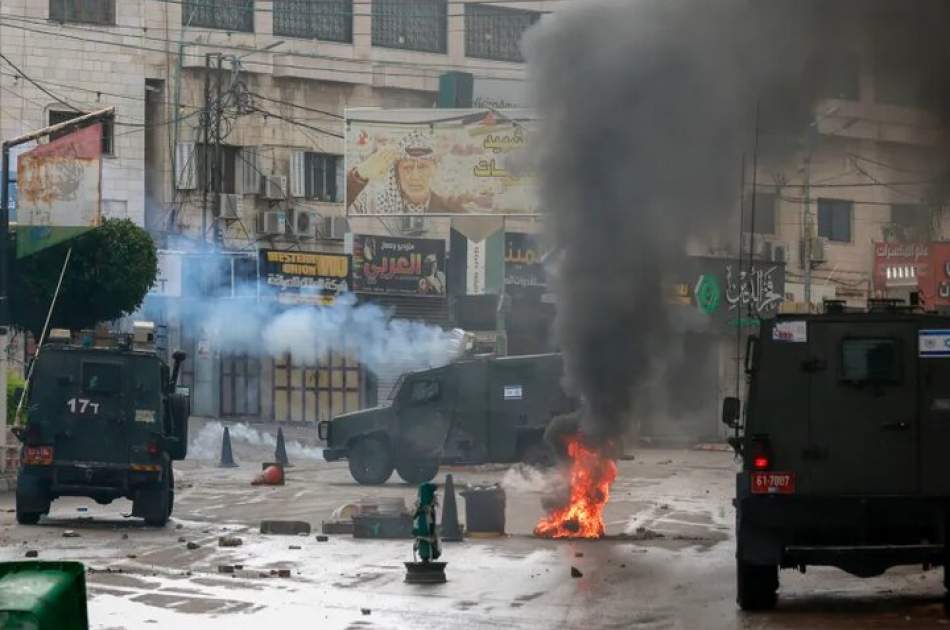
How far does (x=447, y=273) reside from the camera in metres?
→ 41.8

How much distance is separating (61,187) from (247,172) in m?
16.7

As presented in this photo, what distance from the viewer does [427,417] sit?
27766 millimetres

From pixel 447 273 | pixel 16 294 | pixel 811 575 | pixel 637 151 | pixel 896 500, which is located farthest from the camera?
pixel 447 273

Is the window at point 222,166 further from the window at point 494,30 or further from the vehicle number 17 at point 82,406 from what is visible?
the vehicle number 17 at point 82,406

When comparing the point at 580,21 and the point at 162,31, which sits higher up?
the point at 162,31

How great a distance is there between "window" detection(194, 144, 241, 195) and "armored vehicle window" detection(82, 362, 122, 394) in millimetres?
19482

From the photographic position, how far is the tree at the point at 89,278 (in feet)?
Result: 100

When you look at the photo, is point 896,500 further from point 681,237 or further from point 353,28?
point 353,28

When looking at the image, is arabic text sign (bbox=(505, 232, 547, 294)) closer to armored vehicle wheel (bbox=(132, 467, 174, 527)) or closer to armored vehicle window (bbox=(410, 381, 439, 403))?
armored vehicle window (bbox=(410, 381, 439, 403))

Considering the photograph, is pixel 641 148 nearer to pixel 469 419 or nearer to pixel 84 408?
pixel 84 408

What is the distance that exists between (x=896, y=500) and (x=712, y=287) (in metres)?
30.9

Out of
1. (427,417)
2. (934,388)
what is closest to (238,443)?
(427,417)

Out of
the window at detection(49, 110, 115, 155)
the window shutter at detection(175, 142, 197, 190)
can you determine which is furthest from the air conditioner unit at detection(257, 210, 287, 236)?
the window at detection(49, 110, 115, 155)

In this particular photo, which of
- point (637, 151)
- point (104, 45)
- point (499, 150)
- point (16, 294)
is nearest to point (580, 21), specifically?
point (637, 151)
